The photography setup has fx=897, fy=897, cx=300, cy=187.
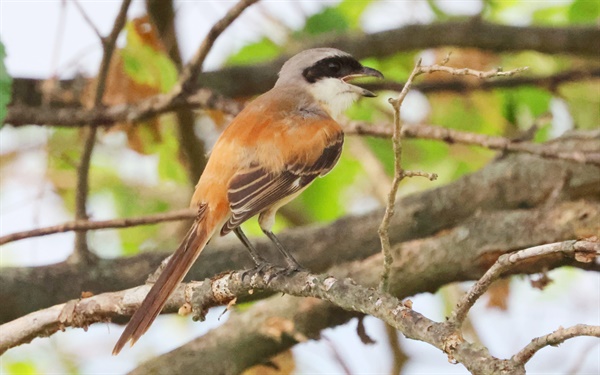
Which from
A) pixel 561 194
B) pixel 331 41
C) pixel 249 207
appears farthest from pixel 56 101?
pixel 561 194

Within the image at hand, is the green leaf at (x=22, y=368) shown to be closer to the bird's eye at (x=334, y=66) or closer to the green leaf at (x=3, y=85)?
the bird's eye at (x=334, y=66)

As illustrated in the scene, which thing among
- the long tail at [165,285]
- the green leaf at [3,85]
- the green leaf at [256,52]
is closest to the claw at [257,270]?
the long tail at [165,285]

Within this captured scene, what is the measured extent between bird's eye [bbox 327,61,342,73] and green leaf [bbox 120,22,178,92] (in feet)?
A: 3.00

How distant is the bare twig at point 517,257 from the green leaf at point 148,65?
3065mm

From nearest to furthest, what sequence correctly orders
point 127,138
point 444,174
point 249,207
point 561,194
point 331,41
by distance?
point 249,207 < point 561,194 < point 127,138 < point 331,41 < point 444,174

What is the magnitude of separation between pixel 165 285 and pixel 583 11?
4.12 m

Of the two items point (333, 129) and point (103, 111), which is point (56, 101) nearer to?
point (103, 111)

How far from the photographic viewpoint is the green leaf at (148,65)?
5078 mm

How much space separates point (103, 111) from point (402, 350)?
8.21ft

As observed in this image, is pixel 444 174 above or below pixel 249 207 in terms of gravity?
above

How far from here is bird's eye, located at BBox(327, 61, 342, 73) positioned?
498 centimetres

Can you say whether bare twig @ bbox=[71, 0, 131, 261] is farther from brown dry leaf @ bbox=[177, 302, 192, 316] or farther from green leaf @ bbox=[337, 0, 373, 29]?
green leaf @ bbox=[337, 0, 373, 29]

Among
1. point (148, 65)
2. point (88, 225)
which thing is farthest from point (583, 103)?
point (88, 225)

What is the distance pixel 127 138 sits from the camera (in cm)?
559
